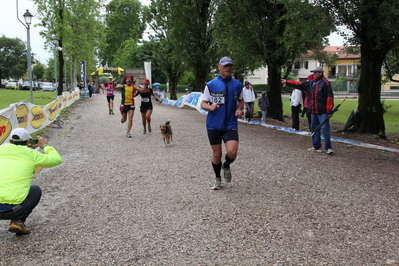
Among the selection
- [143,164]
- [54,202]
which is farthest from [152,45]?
[54,202]

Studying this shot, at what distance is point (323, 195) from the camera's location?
5.98m

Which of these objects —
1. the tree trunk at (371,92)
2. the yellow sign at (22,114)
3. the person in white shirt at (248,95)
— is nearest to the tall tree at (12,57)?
the person in white shirt at (248,95)

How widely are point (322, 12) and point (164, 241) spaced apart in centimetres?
990

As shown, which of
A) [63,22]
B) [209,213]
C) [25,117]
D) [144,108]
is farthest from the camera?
[63,22]

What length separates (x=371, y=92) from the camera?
12648mm

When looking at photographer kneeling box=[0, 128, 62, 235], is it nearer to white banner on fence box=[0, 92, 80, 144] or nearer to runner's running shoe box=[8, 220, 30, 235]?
runner's running shoe box=[8, 220, 30, 235]

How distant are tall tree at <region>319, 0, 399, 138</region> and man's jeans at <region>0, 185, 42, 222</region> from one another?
29.0 feet

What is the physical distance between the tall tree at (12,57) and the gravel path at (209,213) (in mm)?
91554

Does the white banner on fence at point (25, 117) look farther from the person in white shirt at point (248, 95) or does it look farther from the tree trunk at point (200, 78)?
the tree trunk at point (200, 78)

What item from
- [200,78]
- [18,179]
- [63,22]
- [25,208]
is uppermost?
[63,22]

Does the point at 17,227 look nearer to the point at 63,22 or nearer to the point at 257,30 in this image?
the point at 257,30

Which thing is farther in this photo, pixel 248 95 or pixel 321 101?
pixel 248 95

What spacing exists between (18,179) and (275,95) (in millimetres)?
16146

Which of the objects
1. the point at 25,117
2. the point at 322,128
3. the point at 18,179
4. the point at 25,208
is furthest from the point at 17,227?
the point at 25,117
